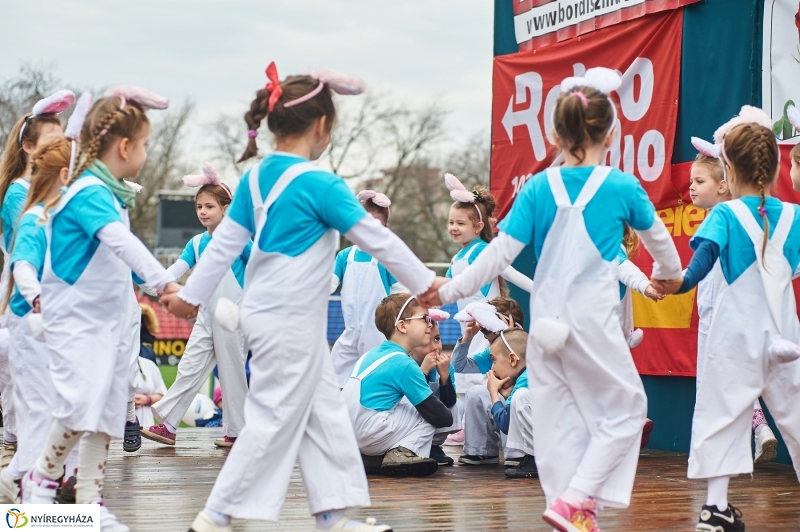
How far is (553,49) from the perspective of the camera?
793 centimetres

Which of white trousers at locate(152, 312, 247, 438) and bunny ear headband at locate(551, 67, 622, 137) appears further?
white trousers at locate(152, 312, 247, 438)

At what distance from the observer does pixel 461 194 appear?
673 cm

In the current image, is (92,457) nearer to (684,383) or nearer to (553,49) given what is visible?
(684,383)

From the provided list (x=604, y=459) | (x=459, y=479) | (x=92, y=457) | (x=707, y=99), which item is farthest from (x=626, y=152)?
(x=92, y=457)

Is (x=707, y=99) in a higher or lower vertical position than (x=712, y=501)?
higher

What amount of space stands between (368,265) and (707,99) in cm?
266

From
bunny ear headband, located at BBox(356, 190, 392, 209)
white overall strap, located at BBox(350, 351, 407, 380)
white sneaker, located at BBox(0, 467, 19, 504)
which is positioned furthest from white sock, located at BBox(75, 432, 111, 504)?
bunny ear headband, located at BBox(356, 190, 392, 209)

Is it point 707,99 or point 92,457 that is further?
point 707,99

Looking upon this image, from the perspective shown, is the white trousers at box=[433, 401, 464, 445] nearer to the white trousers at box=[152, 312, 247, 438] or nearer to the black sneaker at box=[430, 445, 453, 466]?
the black sneaker at box=[430, 445, 453, 466]

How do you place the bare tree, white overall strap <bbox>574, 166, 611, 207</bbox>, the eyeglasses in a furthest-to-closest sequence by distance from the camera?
1. the bare tree
2. the eyeglasses
3. white overall strap <bbox>574, 166, 611, 207</bbox>

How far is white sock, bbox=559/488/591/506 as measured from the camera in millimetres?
3445

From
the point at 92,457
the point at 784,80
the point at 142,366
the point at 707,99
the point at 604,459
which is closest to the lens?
the point at 604,459

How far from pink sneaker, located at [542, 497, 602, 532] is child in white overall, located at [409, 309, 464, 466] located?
90.1 inches

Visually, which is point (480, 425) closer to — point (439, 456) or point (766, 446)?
point (439, 456)
